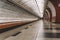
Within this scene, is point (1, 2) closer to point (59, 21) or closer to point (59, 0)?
point (59, 0)

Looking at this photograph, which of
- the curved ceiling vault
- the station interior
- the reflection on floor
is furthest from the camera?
the curved ceiling vault

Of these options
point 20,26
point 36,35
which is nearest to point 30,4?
point 20,26

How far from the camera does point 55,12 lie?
2156cm

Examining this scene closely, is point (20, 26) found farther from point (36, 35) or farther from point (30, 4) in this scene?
point (36, 35)

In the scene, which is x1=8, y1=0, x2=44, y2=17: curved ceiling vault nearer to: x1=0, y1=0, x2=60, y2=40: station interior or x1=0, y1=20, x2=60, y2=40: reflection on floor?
x1=0, y1=0, x2=60, y2=40: station interior

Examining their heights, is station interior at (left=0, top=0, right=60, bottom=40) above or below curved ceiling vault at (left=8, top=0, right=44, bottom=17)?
below

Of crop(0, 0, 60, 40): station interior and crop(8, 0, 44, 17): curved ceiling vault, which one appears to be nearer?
crop(0, 0, 60, 40): station interior

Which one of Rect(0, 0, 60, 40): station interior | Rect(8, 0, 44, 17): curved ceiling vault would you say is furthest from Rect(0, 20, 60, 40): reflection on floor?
Rect(8, 0, 44, 17): curved ceiling vault

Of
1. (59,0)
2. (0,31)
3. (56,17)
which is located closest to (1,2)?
(0,31)

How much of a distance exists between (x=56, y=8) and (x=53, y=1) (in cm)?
126

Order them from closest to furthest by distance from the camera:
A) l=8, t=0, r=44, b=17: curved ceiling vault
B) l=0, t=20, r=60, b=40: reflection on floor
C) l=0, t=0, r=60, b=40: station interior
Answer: l=0, t=20, r=60, b=40: reflection on floor, l=0, t=0, r=60, b=40: station interior, l=8, t=0, r=44, b=17: curved ceiling vault

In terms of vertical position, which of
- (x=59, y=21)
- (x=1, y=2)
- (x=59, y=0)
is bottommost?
(x=59, y=21)

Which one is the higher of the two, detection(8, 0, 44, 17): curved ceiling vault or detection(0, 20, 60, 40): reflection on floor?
detection(8, 0, 44, 17): curved ceiling vault

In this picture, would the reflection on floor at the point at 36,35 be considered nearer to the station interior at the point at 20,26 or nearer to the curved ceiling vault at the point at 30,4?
the station interior at the point at 20,26
